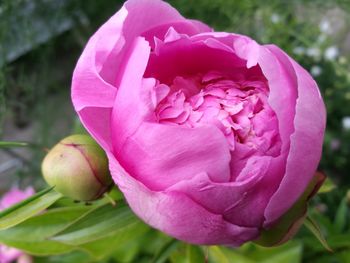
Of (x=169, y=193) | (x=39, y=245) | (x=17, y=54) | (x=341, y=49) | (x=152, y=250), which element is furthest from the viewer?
(x=341, y=49)

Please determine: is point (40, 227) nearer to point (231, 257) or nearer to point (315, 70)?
point (231, 257)

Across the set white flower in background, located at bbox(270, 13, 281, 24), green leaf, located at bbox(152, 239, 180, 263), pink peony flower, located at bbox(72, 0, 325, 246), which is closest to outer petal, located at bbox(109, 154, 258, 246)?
pink peony flower, located at bbox(72, 0, 325, 246)

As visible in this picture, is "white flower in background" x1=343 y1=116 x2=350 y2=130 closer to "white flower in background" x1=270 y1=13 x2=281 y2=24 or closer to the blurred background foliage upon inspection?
the blurred background foliage

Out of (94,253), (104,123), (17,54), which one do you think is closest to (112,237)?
(94,253)

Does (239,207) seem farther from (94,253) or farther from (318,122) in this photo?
(94,253)

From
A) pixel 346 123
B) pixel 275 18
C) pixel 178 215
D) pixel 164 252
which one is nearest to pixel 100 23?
pixel 275 18
